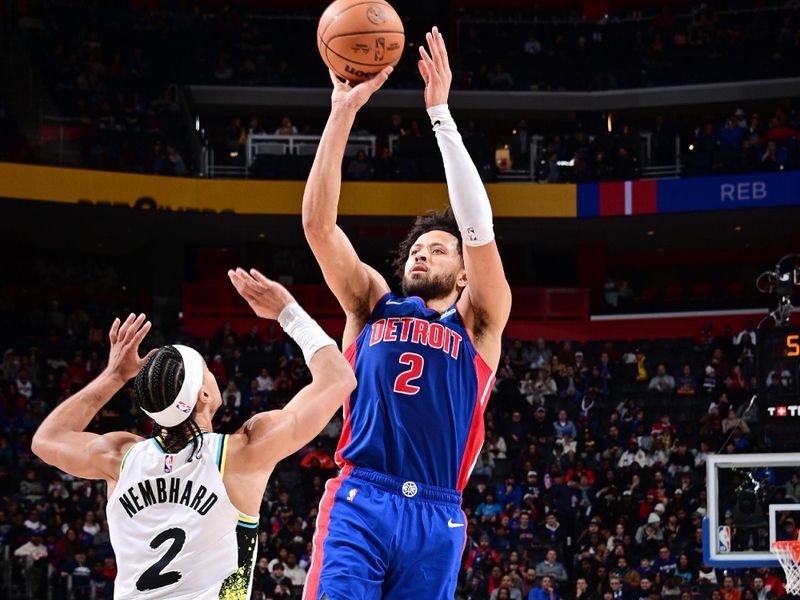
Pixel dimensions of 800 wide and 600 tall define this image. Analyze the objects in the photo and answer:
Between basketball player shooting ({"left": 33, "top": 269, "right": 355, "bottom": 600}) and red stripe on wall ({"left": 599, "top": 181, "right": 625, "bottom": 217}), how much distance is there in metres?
20.3

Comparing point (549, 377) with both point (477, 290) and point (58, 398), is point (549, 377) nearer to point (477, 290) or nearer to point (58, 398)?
point (58, 398)

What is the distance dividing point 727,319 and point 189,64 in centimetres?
1262

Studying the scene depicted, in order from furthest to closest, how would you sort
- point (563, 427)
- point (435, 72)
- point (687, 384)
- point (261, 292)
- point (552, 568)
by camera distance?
point (687, 384)
point (563, 427)
point (552, 568)
point (435, 72)
point (261, 292)

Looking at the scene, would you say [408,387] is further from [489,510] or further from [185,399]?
[489,510]

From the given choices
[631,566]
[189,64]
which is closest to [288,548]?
[631,566]

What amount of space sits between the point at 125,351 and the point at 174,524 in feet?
3.16

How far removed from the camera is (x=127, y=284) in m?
28.3

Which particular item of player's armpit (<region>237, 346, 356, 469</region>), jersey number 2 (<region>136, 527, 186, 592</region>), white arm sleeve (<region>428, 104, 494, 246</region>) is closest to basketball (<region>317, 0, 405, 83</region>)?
white arm sleeve (<region>428, 104, 494, 246</region>)

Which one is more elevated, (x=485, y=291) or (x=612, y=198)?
(x=612, y=198)

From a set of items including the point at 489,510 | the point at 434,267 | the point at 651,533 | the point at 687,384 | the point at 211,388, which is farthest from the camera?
the point at 687,384

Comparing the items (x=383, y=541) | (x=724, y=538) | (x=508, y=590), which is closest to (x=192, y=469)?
(x=383, y=541)

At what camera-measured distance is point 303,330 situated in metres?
4.70

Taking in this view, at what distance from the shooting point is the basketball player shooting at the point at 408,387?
206 inches

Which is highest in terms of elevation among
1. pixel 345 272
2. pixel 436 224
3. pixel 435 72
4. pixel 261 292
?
pixel 435 72
